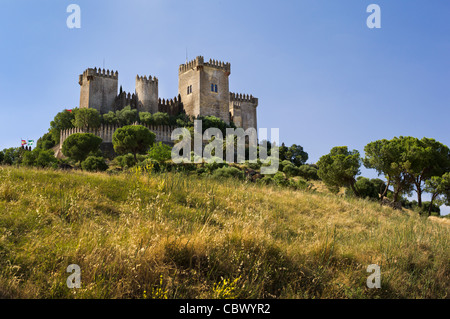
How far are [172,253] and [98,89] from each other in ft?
166

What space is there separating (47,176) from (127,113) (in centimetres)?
4065

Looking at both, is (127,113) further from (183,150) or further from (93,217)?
(93,217)

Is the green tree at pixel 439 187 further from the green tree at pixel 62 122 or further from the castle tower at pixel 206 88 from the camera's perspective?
the green tree at pixel 62 122

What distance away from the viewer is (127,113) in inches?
1845

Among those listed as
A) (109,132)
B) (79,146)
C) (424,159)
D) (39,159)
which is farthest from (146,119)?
(424,159)

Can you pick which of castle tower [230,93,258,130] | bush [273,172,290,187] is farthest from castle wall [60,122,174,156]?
bush [273,172,290,187]

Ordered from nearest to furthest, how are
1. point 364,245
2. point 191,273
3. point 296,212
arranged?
point 191,273, point 364,245, point 296,212

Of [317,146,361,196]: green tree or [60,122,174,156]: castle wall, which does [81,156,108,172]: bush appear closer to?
[60,122,174,156]: castle wall

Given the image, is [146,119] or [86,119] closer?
[86,119]

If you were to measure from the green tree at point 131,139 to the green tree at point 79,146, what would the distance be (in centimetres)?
272

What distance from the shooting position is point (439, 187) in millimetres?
25219

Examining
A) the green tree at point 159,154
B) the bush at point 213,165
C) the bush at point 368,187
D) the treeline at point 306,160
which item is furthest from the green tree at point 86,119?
the bush at point 368,187

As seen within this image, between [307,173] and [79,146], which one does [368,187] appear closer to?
[307,173]

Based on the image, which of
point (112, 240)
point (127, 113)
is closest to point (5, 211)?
point (112, 240)
